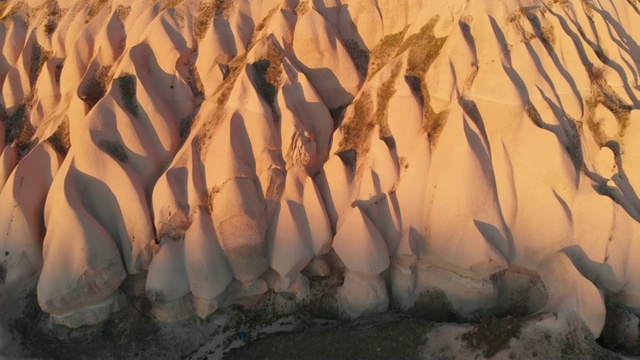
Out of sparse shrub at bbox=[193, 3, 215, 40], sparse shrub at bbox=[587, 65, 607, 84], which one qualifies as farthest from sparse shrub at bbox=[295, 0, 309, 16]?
sparse shrub at bbox=[587, 65, 607, 84]

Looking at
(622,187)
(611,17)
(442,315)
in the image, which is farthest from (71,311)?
(611,17)

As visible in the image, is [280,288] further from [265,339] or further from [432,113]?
[432,113]

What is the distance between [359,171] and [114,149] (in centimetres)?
565

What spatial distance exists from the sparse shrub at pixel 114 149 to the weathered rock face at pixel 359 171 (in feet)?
0.10

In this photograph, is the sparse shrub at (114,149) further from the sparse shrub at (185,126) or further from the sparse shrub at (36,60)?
the sparse shrub at (36,60)

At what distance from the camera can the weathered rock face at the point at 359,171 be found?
32.9ft

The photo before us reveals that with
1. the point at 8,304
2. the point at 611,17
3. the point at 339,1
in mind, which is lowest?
the point at 611,17

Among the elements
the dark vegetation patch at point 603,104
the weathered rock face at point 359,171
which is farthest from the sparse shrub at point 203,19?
the dark vegetation patch at point 603,104

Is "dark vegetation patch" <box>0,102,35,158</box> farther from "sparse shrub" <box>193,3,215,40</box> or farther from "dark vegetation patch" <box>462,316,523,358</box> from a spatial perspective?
"dark vegetation patch" <box>462,316,523,358</box>

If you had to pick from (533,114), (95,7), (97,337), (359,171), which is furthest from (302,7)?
(97,337)

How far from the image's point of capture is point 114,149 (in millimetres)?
11250

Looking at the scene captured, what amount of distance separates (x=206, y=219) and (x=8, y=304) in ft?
16.1

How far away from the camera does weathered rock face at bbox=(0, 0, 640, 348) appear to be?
10.0 m

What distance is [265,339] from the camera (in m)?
10.6
